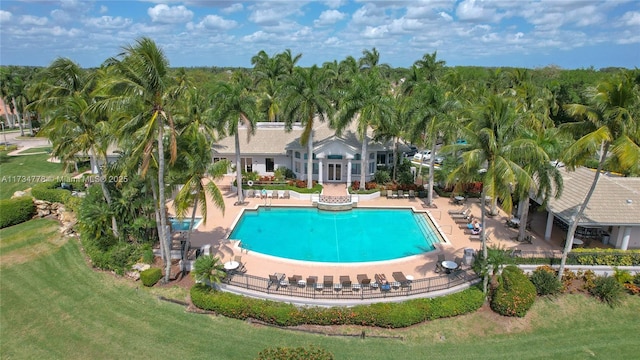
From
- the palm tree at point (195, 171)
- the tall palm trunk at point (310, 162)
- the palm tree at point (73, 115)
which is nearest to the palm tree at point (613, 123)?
the palm tree at point (195, 171)

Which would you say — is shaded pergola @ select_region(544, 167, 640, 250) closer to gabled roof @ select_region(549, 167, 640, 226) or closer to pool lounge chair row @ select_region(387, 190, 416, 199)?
gabled roof @ select_region(549, 167, 640, 226)

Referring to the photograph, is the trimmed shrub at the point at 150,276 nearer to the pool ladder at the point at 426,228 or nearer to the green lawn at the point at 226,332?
the green lawn at the point at 226,332

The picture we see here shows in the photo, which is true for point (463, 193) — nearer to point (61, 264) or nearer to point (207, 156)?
point (207, 156)

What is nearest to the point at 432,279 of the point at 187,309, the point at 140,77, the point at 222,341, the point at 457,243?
the point at 457,243

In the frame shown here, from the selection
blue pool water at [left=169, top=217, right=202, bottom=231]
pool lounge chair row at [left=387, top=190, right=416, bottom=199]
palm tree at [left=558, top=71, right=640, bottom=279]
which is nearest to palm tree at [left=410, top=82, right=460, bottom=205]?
pool lounge chair row at [left=387, top=190, right=416, bottom=199]

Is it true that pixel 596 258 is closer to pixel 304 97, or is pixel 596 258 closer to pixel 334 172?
pixel 334 172

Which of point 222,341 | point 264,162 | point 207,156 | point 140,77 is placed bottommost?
point 222,341

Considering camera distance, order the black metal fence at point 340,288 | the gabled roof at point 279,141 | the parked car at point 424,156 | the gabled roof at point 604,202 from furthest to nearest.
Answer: the parked car at point 424,156 → the gabled roof at point 279,141 → the gabled roof at point 604,202 → the black metal fence at point 340,288
